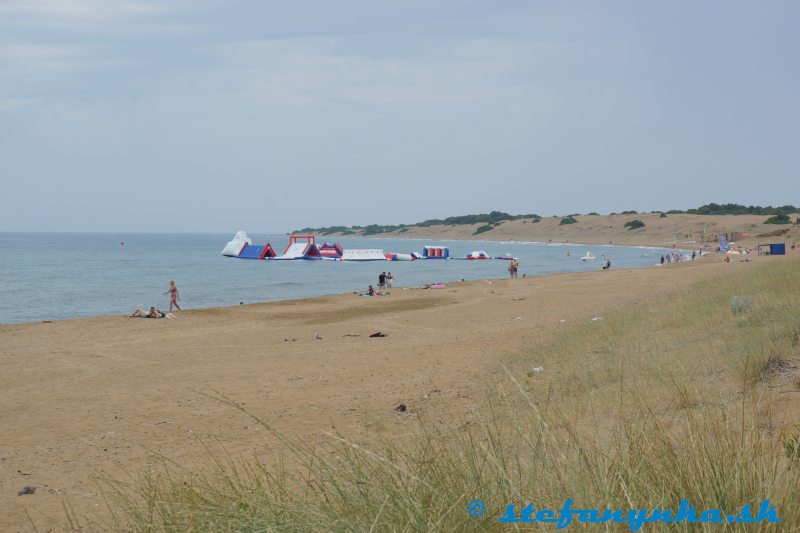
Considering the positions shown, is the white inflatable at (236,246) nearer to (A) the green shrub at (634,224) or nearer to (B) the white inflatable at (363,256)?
(B) the white inflatable at (363,256)

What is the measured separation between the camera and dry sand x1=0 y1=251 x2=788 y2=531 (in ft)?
26.6

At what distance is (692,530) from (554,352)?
8758 millimetres

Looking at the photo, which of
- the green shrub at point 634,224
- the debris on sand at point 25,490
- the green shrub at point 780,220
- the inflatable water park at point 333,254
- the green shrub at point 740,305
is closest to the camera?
the debris on sand at point 25,490

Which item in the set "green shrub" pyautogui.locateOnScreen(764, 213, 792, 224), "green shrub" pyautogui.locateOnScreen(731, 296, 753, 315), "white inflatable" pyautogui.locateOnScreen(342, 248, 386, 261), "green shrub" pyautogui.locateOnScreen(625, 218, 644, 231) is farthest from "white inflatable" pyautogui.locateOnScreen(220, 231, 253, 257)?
"green shrub" pyautogui.locateOnScreen(625, 218, 644, 231)

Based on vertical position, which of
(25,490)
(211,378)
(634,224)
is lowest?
(211,378)

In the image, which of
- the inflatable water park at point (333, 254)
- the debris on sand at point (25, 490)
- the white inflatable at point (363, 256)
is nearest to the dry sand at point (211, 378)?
the debris on sand at point (25, 490)

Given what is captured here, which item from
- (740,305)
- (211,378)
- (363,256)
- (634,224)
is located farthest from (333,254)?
(634,224)

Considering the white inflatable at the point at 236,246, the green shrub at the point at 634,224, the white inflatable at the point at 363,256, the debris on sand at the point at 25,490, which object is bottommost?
the white inflatable at the point at 363,256

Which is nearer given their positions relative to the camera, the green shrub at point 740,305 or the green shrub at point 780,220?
the green shrub at point 740,305

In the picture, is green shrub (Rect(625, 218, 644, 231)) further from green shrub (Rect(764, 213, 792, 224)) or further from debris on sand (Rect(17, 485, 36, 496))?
debris on sand (Rect(17, 485, 36, 496))

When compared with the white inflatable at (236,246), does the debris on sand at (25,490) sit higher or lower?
lower

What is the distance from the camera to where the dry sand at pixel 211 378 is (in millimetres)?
8117

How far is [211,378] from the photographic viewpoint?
1335cm

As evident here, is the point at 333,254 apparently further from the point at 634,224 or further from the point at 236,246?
the point at 634,224
